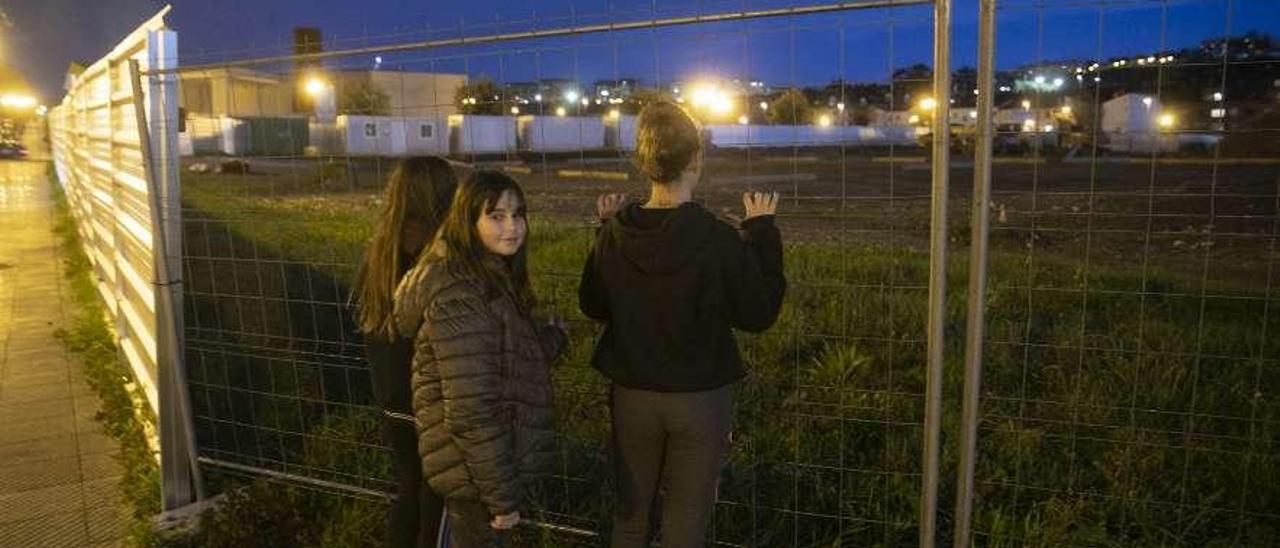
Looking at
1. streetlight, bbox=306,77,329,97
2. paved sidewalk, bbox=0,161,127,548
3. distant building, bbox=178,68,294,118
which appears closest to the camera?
streetlight, bbox=306,77,329,97

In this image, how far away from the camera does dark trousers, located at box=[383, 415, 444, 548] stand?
3197 mm

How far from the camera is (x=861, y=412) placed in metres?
4.64

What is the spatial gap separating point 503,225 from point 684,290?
1.86 feet

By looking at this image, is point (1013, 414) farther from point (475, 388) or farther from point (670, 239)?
point (475, 388)

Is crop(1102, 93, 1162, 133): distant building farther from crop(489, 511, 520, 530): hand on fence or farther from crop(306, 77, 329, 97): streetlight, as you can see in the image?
crop(306, 77, 329, 97): streetlight

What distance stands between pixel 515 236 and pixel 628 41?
2.89 ft

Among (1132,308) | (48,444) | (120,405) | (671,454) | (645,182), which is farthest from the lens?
(120,405)

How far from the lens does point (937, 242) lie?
270 cm

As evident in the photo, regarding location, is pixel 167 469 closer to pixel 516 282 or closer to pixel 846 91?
pixel 516 282

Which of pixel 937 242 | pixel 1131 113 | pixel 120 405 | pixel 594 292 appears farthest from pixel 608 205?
pixel 120 405

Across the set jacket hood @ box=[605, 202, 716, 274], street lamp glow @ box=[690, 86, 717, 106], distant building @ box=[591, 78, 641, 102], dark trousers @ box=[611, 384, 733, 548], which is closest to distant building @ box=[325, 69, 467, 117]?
distant building @ box=[591, 78, 641, 102]

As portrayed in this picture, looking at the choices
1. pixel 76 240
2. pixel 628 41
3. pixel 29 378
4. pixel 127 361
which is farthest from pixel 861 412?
pixel 76 240

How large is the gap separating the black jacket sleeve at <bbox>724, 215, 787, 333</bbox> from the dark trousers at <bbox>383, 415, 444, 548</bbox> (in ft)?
4.12

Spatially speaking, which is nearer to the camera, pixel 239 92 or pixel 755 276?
pixel 755 276
